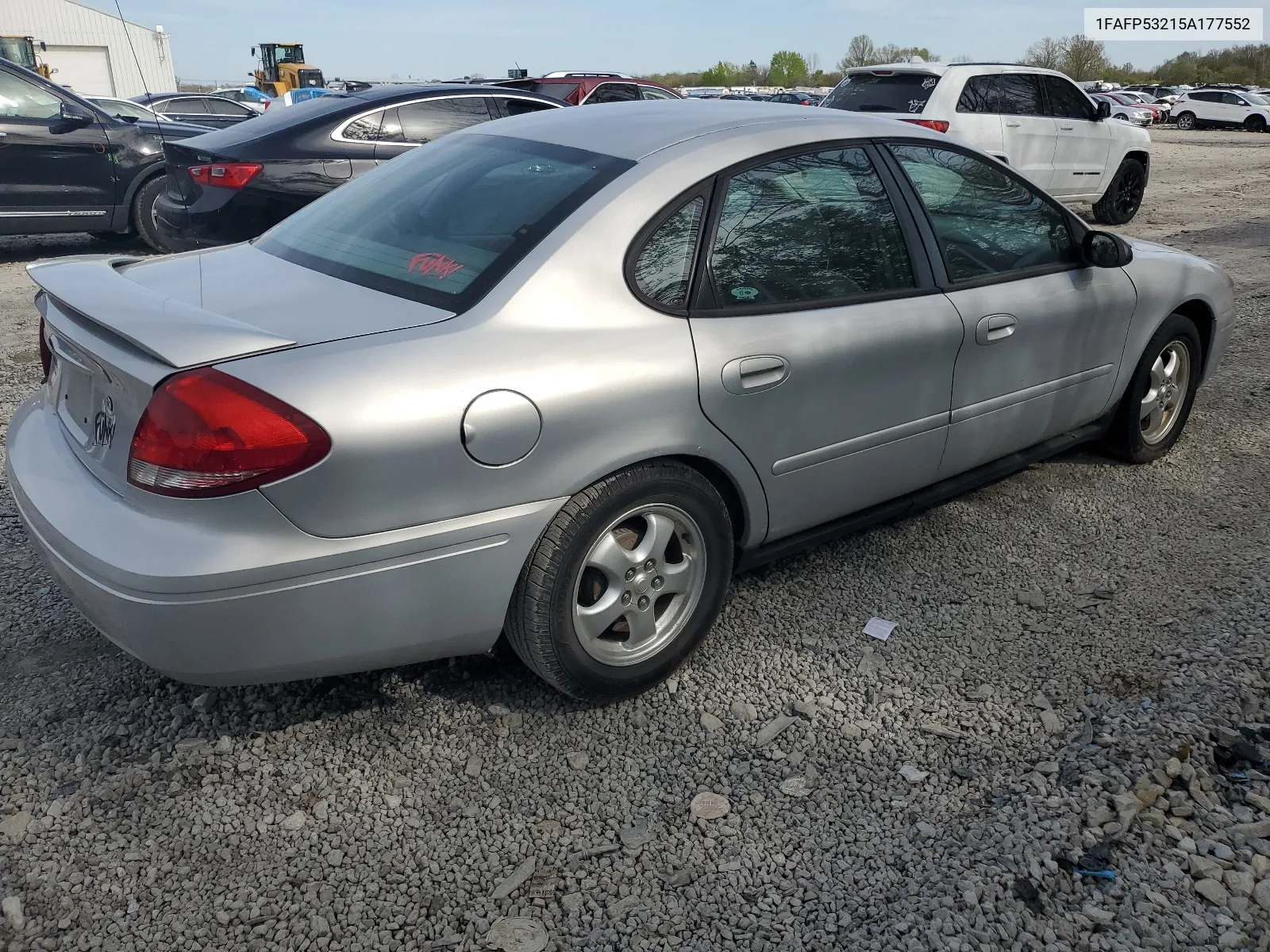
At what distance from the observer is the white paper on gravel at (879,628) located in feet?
10.7

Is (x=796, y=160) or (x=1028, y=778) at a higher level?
(x=796, y=160)

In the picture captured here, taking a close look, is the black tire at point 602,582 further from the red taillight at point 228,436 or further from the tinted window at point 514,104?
the tinted window at point 514,104

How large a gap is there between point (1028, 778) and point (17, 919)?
2.32 meters

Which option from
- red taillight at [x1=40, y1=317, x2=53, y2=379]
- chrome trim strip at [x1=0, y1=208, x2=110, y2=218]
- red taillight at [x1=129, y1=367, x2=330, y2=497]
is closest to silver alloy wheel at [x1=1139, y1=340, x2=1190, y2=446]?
red taillight at [x1=129, y1=367, x2=330, y2=497]

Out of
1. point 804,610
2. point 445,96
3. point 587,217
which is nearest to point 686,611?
point 804,610

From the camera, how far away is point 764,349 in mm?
2871

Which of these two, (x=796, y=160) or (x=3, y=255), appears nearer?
(x=796, y=160)

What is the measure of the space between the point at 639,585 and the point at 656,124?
1.41 meters

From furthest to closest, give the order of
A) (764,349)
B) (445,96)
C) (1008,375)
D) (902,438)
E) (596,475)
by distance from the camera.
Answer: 1. (445,96)
2. (1008,375)
3. (902,438)
4. (764,349)
5. (596,475)

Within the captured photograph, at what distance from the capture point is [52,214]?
28.7ft

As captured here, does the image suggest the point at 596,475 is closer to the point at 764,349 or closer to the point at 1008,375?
the point at 764,349

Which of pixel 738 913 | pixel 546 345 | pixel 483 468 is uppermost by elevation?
pixel 546 345

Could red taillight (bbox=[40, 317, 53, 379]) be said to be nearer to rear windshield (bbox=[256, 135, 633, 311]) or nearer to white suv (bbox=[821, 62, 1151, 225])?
rear windshield (bbox=[256, 135, 633, 311])

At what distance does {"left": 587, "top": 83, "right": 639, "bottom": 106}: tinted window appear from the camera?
1266 cm
